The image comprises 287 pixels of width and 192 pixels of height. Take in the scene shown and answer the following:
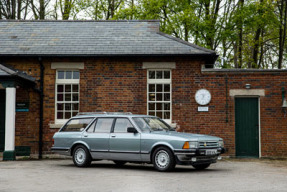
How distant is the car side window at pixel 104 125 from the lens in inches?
487

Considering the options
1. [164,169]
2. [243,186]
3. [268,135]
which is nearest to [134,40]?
[268,135]

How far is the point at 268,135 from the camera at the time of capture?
16.1 m

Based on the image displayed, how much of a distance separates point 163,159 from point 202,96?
580 centimetres

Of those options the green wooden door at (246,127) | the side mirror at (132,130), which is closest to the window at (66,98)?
the side mirror at (132,130)

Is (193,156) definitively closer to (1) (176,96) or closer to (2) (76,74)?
(1) (176,96)

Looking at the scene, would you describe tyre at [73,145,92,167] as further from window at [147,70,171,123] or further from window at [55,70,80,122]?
window at [147,70,171,123]

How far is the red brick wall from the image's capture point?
53.0 feet

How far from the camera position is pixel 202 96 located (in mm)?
16438

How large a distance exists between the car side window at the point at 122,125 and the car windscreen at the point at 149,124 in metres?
0.24

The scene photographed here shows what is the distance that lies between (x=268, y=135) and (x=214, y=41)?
46.4 feet

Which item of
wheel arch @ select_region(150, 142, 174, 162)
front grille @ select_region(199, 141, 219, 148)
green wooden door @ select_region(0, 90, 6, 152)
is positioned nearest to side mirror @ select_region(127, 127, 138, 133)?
wheel arch @ select_region(150, 142, 174, 162)

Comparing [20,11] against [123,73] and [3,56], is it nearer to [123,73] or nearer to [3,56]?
[3,56]

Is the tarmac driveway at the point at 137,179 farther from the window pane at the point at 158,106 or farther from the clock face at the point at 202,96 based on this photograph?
the window pane at the point at 158,106

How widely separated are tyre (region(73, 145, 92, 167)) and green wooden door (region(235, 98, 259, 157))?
642cm
